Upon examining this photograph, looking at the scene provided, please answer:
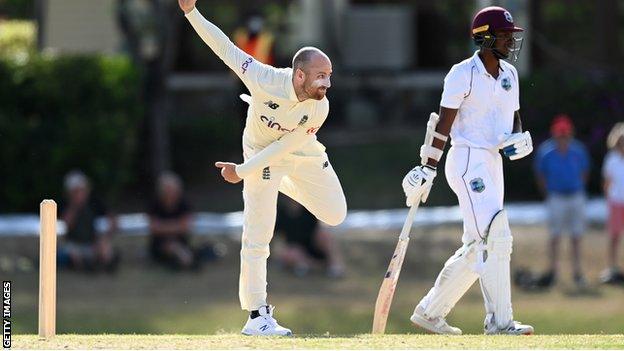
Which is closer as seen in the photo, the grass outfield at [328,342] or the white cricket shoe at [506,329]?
→ the grass outfield at [328,342]

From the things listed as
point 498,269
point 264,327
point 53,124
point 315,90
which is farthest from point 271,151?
point 53,124

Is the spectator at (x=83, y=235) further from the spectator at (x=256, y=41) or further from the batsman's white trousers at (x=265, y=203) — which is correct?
the batsman's white trousers at (x=265, y=203)

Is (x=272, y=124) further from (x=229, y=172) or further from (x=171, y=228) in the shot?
(x=171, y=228)

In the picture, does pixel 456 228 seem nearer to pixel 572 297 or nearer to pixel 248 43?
pixel 572 297

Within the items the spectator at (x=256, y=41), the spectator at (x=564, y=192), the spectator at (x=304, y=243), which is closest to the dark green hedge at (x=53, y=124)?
the spectator at (x=256, y=41)

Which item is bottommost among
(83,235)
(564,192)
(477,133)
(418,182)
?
(418,182)

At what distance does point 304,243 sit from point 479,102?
8368mm

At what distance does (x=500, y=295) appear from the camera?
1006cm

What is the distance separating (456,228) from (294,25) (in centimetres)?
754

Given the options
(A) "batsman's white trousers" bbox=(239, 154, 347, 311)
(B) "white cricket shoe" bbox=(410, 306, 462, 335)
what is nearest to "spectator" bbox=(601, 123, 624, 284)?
(B) "white cricket shoe" bbox=(410, 306, 462, 335)

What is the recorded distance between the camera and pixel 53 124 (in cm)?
2014

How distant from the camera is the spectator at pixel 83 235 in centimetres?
1820

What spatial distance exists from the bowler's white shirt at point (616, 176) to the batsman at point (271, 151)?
8033mm

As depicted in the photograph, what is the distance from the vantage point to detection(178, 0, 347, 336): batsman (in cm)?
989
